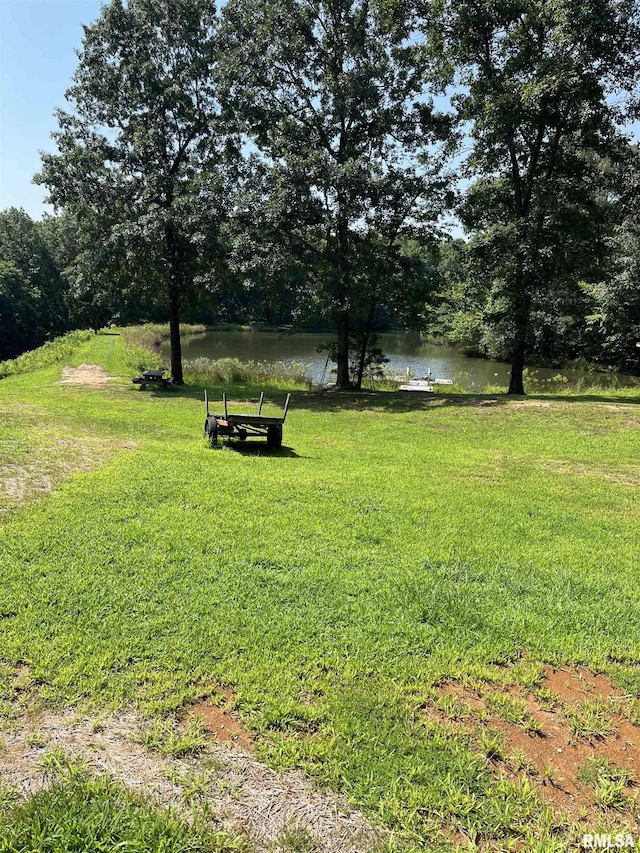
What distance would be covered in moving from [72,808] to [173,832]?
42 centimetres

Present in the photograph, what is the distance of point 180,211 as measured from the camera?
16.6 metres

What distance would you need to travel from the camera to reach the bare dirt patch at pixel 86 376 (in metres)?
18.7

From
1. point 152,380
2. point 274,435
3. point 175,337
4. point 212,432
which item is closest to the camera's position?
point 212,432

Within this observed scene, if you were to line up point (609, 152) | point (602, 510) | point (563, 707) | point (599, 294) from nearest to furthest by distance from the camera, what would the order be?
point (563, 707)
point (602, 510)
point (609, 152)
point (599, 294)

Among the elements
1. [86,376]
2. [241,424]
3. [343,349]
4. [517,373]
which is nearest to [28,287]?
[86,376]

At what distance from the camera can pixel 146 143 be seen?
1727cm

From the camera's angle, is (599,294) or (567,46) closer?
(567,46)

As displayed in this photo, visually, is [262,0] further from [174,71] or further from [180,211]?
[180,211]

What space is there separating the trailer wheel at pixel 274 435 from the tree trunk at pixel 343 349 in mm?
8992

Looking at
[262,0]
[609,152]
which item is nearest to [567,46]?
[609,152]

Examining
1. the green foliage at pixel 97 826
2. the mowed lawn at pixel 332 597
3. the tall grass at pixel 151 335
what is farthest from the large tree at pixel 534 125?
the tall grass at pixel 151 335

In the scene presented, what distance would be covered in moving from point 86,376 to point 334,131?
44.1 feet

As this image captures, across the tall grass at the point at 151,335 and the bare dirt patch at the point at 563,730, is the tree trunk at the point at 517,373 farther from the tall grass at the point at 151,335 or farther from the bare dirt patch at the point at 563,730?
the tall grass at the point at 151,335

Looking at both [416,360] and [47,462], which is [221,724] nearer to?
[47,462]
